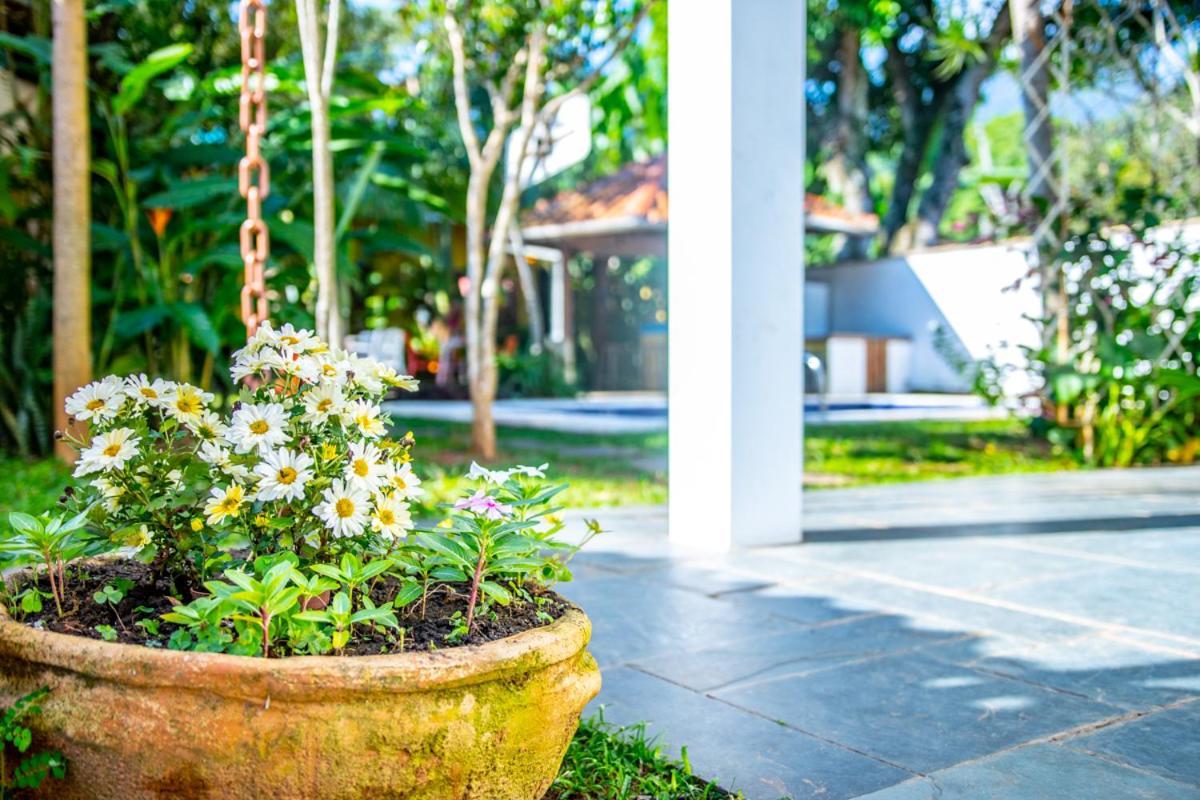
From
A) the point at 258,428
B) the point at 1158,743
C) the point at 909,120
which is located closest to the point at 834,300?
the point at 909,120

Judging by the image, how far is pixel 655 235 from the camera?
1507 centimetres

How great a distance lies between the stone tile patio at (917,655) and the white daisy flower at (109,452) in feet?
3.63

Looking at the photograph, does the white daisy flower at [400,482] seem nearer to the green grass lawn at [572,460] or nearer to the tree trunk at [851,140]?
the green grass lawn at [572,460]

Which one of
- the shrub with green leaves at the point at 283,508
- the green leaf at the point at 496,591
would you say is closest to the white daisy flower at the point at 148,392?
the shrub with green leaves at the point at 283,508

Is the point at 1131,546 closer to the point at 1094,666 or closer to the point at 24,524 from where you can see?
the point at 1094,666

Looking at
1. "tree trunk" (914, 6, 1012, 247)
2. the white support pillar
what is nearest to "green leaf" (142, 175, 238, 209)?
the white support pillar

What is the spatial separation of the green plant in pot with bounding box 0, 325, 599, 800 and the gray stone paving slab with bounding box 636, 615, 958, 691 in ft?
2.26

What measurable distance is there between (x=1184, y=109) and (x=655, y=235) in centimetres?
789

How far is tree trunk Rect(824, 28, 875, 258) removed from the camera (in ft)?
58.7

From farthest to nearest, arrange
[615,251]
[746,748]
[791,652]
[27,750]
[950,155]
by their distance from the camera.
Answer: [950,155]
[615,251]
[791,652]
[746,748]
[27,750]

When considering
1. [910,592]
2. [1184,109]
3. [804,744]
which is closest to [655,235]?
[1184,109]

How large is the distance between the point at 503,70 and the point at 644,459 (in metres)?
2.81

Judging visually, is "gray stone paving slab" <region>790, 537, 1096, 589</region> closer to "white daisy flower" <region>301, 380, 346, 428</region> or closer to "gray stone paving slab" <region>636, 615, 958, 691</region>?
"gray stone paving slab" <region>636, 615, 958, 691</region>

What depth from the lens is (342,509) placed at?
1601 mm
